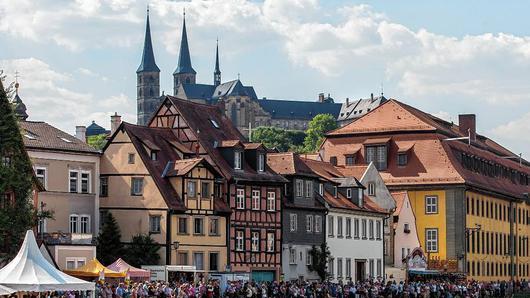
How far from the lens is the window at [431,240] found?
112 m

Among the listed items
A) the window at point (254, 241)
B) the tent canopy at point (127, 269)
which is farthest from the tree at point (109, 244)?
the window at point (254, 241)

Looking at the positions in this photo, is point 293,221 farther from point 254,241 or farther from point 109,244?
point 109,244

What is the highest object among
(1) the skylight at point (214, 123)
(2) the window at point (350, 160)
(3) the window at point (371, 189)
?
(1) the skylight at point (214, 123)

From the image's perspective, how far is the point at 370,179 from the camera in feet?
342

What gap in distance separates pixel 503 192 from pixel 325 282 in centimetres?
4397

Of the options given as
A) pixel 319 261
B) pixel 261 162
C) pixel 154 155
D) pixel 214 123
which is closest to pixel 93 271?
pixel 154 155

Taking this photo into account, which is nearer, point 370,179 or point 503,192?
point 370,179

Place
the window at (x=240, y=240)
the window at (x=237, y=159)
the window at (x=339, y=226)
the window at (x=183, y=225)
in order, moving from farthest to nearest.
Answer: the window at (x=339, y=226) → the window at (x=237, y=159) → the window at (x=240, y=240) → the window at (x=183, y=225)

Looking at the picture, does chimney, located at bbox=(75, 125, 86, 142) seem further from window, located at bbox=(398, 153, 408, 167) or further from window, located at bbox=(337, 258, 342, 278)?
window, located at bbox=(398, 153, 408, 167)

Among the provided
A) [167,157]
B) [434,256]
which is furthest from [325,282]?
[434,256]

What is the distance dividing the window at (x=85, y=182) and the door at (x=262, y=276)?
1210cm

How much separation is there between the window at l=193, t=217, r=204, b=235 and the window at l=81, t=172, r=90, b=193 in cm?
649

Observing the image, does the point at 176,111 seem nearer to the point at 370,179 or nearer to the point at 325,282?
the point at 325,282

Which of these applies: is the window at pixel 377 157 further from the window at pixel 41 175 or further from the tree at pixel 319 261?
the window at pixel 41 175
